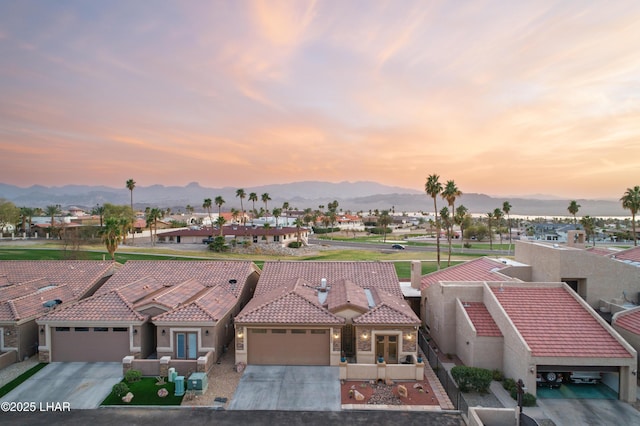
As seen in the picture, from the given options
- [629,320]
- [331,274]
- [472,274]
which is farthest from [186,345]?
[629,320]

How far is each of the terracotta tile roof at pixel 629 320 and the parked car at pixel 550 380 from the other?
5.96 metres

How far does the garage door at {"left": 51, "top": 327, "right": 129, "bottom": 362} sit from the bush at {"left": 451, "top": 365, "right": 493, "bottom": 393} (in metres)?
19.2

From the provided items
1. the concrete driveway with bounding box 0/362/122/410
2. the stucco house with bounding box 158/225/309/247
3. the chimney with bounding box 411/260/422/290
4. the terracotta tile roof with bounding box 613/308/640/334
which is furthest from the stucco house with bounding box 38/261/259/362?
the stucco house with bounding box 158/225/309/247

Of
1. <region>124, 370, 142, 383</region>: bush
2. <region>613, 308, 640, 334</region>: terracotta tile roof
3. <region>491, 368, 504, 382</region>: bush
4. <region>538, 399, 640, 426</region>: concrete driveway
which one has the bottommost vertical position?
<region>538, 399, 640, 426</region>: concrete driveway

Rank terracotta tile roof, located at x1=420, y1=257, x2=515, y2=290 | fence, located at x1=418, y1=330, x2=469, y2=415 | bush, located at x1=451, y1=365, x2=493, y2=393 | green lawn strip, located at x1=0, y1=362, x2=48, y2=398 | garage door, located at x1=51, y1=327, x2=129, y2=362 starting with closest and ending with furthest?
fence, located at x1=418, y1=330, x2=469, y2=415 < green lawn strip, located at x1=0, y1=362, x2=48, y2=398 < bush, located at x1=451, y1=365, x2=493, y2=393 < garage door, located at x1=51, y1=327, x2=129, y2=362 < terracotta tile roof, located at x1=420, y1=257, x2=515, y2=290

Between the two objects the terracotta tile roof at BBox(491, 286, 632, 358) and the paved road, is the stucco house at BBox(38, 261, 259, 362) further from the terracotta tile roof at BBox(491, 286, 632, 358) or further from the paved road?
the terracotta tile roof at BBox(491, 286, 632, 358)

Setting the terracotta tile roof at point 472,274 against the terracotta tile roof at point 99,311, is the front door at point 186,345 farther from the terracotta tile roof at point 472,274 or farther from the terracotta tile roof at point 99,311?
the terracotta tile roof at point 472,274

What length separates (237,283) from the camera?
2816 centimetres

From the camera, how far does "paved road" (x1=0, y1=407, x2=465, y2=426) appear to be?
49.4 feet

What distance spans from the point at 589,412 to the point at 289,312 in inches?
617

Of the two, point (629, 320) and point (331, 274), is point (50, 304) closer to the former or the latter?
point (331, 274)

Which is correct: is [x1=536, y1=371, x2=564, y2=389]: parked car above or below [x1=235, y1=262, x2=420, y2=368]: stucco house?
below

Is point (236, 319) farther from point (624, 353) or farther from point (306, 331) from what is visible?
point (624, 353)

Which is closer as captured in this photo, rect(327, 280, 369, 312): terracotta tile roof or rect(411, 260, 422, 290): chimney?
rect(327, 280, 369, 312): terracotta tile roof
